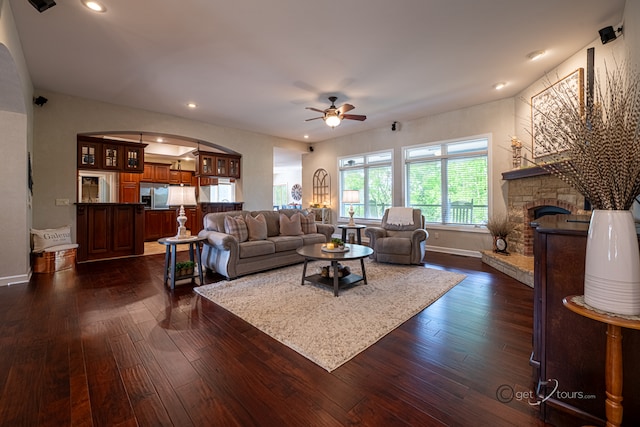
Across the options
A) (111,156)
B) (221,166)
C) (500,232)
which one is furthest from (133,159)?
(500,232)

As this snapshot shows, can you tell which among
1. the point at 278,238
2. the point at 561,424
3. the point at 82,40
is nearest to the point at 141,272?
the point at 278,238

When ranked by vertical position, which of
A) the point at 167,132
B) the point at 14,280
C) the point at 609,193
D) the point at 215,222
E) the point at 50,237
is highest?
Result: the point at 167,132

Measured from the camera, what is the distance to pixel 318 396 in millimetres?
1562

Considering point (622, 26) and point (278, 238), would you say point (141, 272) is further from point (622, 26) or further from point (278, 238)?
point (622, 26)

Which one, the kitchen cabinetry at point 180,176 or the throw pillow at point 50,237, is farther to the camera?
the kitchen cabinetry at point 180,176

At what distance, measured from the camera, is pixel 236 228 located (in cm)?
400

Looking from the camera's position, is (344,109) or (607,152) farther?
(344,109)

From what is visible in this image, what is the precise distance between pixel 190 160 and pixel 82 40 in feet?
20.5

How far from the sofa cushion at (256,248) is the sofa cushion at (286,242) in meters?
0.10

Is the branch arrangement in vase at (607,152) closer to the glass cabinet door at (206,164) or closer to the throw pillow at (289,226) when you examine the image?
the throw pillow at (289,226)

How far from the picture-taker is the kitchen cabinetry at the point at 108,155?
4.98 m

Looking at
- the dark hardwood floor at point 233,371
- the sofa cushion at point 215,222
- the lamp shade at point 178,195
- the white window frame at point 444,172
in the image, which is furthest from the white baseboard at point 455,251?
the lamp shade at point 178,195

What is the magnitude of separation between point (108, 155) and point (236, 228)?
349cm

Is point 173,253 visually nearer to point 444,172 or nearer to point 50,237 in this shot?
point 50,237
